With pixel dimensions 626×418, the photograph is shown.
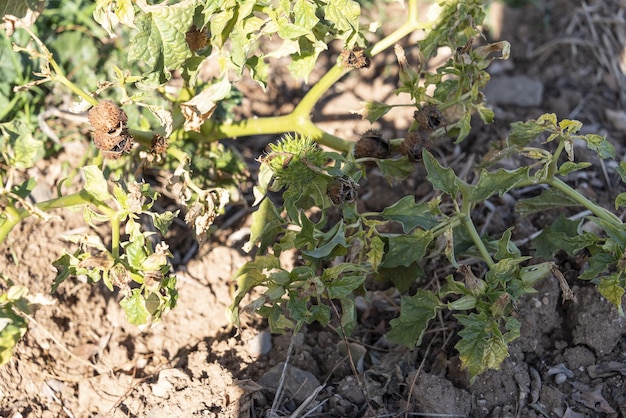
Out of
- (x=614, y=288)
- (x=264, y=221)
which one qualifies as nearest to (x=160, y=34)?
(x=264, y=221)

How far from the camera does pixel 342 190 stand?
79.3 inches

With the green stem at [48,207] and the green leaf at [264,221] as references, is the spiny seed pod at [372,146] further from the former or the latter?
the green stem at [48,207]

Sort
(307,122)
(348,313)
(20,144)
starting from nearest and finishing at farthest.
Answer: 1. (348,313)
2. (20,144)
3. (307,122)

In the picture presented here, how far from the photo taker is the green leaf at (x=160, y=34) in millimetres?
1935

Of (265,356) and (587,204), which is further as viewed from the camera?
(265,356)

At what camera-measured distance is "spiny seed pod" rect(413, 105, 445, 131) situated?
2238 millimetres

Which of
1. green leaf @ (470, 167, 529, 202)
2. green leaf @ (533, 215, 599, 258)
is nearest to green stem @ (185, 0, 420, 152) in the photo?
green leaf @ (470, 167, 529, 202)

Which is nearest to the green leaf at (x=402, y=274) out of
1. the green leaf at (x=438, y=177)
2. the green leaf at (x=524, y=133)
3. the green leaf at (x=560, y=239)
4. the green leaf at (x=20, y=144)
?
the green leaf at (x=438, y=177)

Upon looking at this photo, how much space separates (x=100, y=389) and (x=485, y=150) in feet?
5.79

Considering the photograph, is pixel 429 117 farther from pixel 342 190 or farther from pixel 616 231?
pixel 616 231

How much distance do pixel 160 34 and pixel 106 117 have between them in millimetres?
277

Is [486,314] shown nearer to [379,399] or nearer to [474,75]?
[379,399]

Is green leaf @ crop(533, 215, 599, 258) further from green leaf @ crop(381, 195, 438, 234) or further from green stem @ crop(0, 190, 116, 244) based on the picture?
green stem @ crop(0, 190, 116, 244)

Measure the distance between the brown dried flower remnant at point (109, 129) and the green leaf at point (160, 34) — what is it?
16cm
